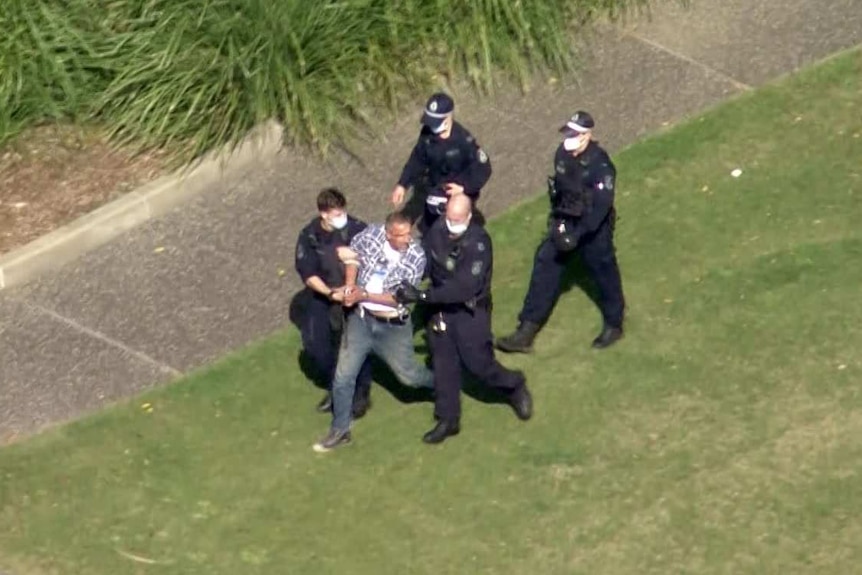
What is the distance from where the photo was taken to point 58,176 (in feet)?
45.8

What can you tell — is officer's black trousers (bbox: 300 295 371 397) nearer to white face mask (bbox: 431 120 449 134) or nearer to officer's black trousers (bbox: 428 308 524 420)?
officer's black trousers (bbox: 428 308 524 420)

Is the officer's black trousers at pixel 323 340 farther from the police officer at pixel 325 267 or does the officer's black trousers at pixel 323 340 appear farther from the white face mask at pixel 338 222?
the white face mask at pixel 338 222

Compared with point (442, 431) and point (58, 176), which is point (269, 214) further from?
point (442, 431)

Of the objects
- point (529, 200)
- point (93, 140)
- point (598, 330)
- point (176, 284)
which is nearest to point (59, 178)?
point (93, 140)

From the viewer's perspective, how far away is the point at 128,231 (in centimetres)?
1355

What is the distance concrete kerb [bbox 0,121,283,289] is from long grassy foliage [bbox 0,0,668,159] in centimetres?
13

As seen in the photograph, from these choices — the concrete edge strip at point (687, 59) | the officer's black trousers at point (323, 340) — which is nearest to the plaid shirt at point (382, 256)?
the officer's black trousers at point (323, 340)

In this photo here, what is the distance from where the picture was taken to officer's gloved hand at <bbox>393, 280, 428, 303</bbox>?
10680 mm

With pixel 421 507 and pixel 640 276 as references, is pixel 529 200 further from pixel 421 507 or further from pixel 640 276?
pixel 421 507

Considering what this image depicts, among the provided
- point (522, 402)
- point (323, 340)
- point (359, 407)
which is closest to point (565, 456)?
point (522, 402)

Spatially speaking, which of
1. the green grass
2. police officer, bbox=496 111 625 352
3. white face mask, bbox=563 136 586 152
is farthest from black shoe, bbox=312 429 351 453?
white face mask, bbox=563 136 586 152

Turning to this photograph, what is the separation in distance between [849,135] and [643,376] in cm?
334

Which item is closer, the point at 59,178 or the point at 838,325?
the point at 838,325

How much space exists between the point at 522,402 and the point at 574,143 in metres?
1.52
